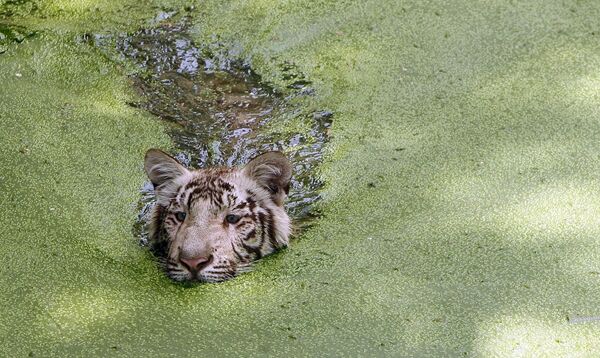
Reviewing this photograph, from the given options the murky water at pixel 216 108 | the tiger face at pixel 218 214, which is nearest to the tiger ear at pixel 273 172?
the tiger face at pixel 218 214

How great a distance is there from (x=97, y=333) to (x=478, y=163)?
6.13 feet

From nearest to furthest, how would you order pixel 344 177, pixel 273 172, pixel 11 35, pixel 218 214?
1. pixel 218 214
2. pixel 273 172
3. pixel 344 177
4. pixel 11 35

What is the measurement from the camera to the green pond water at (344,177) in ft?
10.4

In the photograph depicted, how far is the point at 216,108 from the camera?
15.8 feet

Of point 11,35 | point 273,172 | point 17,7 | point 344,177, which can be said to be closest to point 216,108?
point 344,177

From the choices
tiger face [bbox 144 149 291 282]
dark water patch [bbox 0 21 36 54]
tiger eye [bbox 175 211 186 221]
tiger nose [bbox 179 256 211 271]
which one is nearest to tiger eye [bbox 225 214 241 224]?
tiger face [bbox 144 149 291 282]

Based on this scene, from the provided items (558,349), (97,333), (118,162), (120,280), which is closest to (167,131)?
(118,162)

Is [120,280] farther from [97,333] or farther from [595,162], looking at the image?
[595,162]

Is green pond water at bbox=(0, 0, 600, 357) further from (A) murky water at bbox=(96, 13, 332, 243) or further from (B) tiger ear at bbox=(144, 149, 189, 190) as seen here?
(B) tiger ear at bbox=(144, 149, 189, 190)

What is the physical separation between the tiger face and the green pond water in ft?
0.33

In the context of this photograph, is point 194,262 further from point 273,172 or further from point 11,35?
point 11,35

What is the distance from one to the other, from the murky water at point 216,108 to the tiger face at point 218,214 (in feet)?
0.64

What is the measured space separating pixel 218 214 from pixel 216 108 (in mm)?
1238

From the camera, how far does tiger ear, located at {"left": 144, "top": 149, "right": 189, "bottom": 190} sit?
3805 mm
